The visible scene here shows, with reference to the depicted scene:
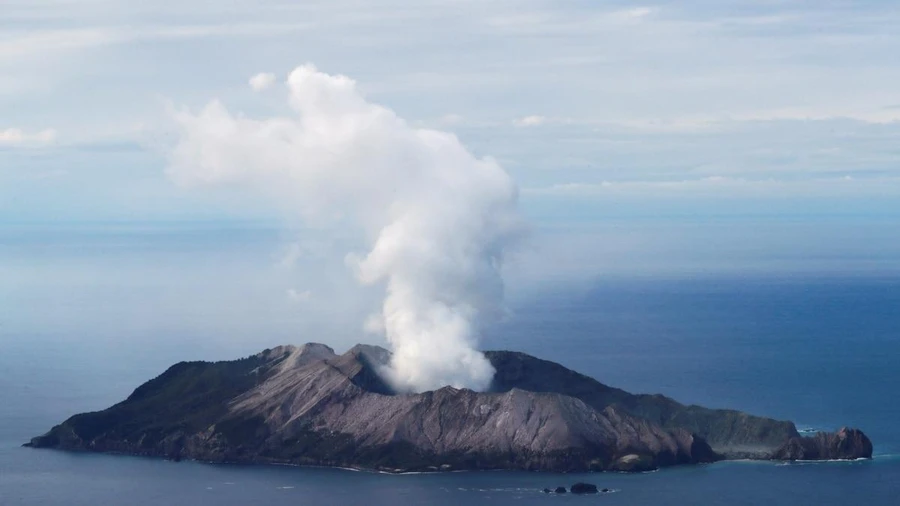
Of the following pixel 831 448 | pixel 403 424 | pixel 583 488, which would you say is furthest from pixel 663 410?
pixel 403 424

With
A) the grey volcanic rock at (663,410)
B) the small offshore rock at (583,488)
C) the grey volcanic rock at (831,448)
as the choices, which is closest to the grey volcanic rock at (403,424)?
the grey volcanic rock at (663,410)

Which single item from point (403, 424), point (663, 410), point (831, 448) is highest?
point (663, 410)

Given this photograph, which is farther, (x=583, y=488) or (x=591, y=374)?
(x=591, y=374)

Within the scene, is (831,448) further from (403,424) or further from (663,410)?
(403,424)

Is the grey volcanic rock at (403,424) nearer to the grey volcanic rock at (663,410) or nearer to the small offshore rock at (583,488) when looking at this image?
the grey volcanic rock at (663,410)

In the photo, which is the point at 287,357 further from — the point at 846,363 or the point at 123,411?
the point at 846,363
